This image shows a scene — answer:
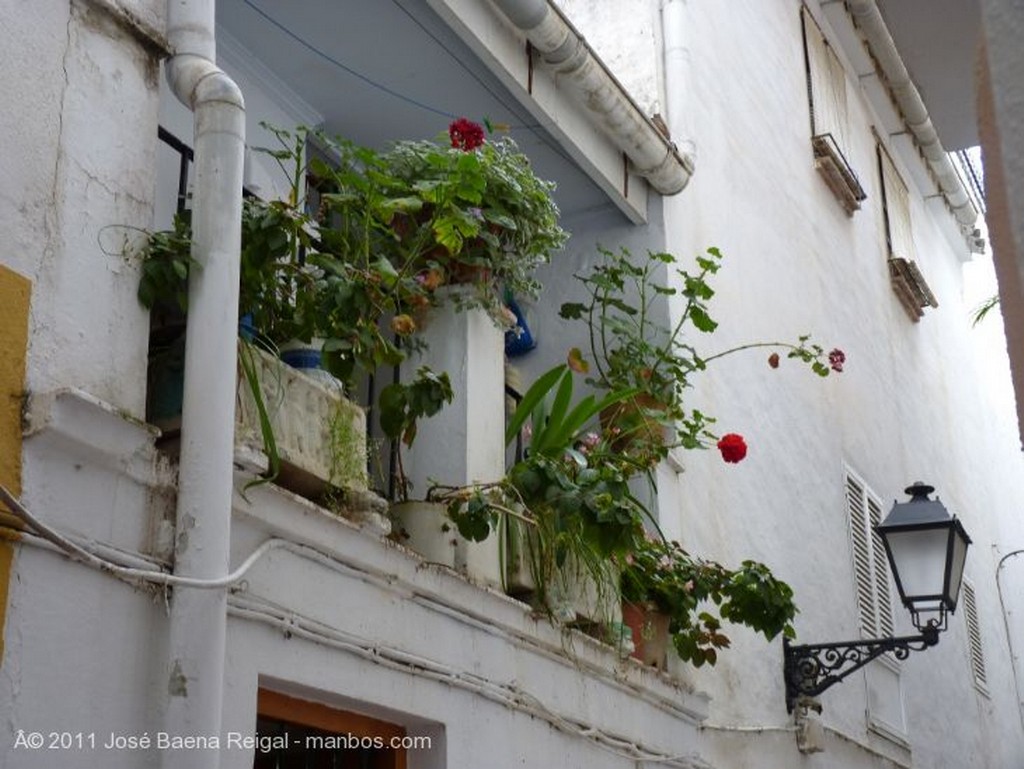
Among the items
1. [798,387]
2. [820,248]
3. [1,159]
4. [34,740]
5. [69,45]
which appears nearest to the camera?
[34,740]

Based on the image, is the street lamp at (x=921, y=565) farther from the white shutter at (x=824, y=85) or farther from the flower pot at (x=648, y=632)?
the white shutter at (x=824, y=85)

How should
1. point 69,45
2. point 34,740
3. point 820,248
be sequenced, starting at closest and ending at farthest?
point 34,740 → point 69,45 → point 820,248

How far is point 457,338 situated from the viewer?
5613mm

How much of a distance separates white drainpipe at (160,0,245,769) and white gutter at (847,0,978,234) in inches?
329

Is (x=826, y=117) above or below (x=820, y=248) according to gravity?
above

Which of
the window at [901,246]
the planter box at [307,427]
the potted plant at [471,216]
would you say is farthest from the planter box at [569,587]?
the window at [901,246]

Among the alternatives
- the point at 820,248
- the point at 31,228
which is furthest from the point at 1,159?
the point at 820,248

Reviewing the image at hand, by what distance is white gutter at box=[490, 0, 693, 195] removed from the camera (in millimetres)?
6250

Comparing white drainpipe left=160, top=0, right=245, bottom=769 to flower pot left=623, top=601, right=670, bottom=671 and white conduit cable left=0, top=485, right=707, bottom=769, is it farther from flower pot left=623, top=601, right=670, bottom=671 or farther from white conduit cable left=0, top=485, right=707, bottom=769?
flower pot left=623, top=601, right=670, bottom=671

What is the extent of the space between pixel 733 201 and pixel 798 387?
1.16 metres

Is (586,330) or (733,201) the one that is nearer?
(586,330)

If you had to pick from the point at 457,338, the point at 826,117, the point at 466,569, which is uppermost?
the point at 826,117

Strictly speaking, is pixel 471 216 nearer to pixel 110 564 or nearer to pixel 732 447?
pixel 732 447

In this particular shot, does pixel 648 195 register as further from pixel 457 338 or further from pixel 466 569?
pixel 466 569
